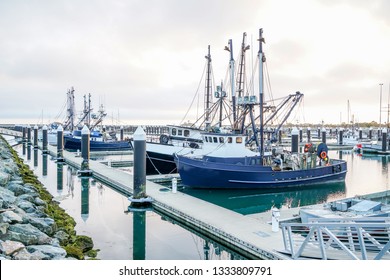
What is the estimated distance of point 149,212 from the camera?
10711 millimetres

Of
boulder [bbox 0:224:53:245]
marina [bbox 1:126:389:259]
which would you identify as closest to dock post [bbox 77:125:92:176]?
marina [bbox 1:126:389:259]

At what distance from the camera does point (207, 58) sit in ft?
71.2

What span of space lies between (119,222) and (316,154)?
10968 mm

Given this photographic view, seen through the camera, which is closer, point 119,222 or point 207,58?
point 119,222

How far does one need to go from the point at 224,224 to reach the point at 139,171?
3.71 m

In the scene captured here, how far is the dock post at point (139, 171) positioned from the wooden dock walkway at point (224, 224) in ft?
1.40

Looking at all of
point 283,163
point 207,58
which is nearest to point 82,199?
point 283,163

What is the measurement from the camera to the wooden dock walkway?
672 cm

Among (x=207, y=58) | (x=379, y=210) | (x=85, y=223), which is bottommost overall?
(x=85, y=223)

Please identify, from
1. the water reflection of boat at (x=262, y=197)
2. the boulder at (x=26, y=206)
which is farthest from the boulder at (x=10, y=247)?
the water reflection of boat at (x=262, y=197)

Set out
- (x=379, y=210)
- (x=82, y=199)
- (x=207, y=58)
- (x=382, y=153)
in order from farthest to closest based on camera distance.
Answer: (x=382, y=153), (x=207, y=58), (x=82, y=199), (x=379, y=210)
